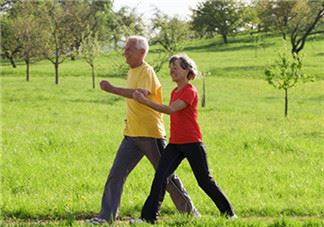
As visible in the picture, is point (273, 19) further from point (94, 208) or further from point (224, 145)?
point (94, 208)

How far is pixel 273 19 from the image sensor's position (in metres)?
61.1

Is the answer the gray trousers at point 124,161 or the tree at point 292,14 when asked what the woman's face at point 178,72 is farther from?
the tree at point 292,14

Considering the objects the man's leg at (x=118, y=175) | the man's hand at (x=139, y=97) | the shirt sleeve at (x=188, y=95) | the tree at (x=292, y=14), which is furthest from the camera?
the tree at (x=292, y=14)

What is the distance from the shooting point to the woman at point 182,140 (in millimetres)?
6410

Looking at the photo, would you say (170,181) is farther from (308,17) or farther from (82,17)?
(82,17)

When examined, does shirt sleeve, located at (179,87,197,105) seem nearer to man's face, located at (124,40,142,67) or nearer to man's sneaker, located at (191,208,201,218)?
man's face, located at (124,40,142,67)

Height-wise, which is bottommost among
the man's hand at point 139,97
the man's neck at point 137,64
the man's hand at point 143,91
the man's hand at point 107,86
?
the man's hand at point 139,97

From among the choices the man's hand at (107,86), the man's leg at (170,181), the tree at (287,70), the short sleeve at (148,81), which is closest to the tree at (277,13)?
the tree at (287,70)

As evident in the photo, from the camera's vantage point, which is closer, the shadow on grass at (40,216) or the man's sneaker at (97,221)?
the man's sneaker at (97,221)

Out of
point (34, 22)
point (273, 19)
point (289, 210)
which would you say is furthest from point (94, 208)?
point (273, 19)

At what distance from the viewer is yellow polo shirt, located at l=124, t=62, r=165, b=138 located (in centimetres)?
652

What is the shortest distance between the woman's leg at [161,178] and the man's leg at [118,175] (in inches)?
13.5

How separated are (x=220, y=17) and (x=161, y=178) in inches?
2867

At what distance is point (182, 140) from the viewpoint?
6.45m
